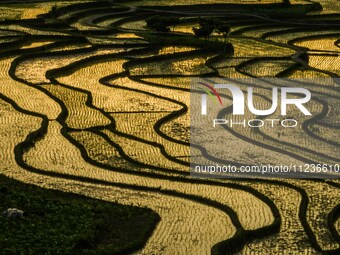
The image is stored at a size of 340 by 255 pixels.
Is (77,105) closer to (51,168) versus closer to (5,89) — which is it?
(5,89)

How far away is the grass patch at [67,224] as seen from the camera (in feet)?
36.5

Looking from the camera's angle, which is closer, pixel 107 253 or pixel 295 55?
pixel 107 253

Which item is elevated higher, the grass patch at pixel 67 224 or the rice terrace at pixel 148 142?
the grass patch at pixel 67 224

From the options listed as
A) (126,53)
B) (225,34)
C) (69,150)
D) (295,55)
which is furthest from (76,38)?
(69,150)

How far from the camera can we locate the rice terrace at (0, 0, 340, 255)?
11.9 m

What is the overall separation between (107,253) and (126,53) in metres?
13.3

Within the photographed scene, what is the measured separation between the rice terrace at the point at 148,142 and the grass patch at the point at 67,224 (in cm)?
3

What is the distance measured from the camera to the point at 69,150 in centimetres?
1563

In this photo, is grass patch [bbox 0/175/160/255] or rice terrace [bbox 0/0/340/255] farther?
rice terrace [bbox 0/0/340/255]

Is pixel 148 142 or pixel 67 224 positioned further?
pixel 148 142

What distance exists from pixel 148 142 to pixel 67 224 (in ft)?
14.8

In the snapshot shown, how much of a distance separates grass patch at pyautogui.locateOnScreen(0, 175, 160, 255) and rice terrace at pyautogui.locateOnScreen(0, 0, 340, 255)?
3 cm

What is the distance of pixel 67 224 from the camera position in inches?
466

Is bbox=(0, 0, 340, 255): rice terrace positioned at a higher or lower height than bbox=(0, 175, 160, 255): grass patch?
lower
